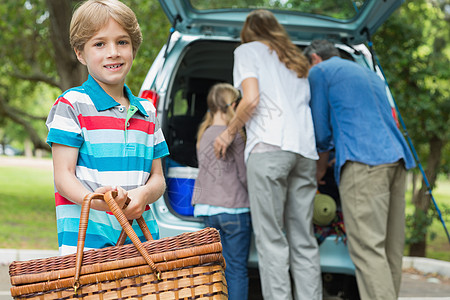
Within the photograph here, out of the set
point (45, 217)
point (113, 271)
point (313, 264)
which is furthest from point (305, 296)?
point (45, 217)

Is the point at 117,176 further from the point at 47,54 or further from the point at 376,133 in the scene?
the point at 47,54

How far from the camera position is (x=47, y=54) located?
11.4 metres

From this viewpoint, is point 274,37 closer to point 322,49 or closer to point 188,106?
point 322,49

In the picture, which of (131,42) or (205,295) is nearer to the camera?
(205,295)

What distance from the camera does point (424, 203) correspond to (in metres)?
7.04

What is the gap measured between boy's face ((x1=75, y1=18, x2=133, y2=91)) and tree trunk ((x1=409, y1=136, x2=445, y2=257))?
5.67 metres

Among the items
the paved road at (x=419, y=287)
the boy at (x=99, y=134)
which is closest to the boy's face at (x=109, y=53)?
→ the boy at (x=99, y=134)

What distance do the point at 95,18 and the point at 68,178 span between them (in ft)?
1.58

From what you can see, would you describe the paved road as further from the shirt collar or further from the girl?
the shirt collar

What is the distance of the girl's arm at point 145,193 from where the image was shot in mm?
1607

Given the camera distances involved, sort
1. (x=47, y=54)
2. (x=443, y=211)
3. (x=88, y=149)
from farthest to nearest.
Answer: (x=47, y=54)
(x=443, y=211)
(x=88, y=149)

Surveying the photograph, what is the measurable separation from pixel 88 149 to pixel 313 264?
6.53 feet

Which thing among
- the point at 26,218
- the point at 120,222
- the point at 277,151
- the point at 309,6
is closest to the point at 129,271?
the point at 120,222

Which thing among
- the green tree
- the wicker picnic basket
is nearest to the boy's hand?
the wicker picnic basket
